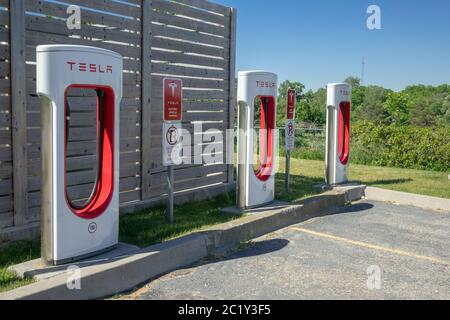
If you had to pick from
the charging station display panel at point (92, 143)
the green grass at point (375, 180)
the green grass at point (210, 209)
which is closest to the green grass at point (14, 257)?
the green grass at point (210, 209)

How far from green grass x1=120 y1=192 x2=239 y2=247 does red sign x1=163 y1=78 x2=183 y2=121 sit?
1319 mm

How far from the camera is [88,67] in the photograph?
4715 mm

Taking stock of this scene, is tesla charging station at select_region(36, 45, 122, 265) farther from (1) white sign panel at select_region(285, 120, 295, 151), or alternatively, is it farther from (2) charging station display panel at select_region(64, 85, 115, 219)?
(1) white sign panel at select_region(285, 120, 295, 151)

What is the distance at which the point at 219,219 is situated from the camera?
6742 millimetres

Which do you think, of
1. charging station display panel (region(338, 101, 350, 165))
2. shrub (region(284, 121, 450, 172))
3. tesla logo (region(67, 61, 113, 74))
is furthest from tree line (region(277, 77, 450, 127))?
tesla logo (region(67, 61, 113, 74))

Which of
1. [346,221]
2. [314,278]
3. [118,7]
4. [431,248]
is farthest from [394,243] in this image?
[118,7]

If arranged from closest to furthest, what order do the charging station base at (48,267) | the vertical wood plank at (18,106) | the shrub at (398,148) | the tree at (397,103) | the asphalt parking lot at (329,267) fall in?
1. the charging station base at (48,267)
2. the asphalt parking lot at (329,267)
3. the vertical wood plank at (18,106)
4. the shrub at (398,148)
5. the tree at (397,103)

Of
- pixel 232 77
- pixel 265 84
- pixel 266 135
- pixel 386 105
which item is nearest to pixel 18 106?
pixel 265 84

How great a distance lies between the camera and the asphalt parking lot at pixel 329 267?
15.3 ft

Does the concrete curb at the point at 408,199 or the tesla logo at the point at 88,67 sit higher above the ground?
the tesla logo at the point at 88,67

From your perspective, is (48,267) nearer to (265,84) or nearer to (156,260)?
(156,260)

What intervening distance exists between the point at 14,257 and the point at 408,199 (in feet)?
21.5

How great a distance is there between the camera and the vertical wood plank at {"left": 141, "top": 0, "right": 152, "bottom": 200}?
7.18 metres

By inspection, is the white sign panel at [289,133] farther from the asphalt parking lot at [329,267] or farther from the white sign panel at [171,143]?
the white sign panel at [171,143]
